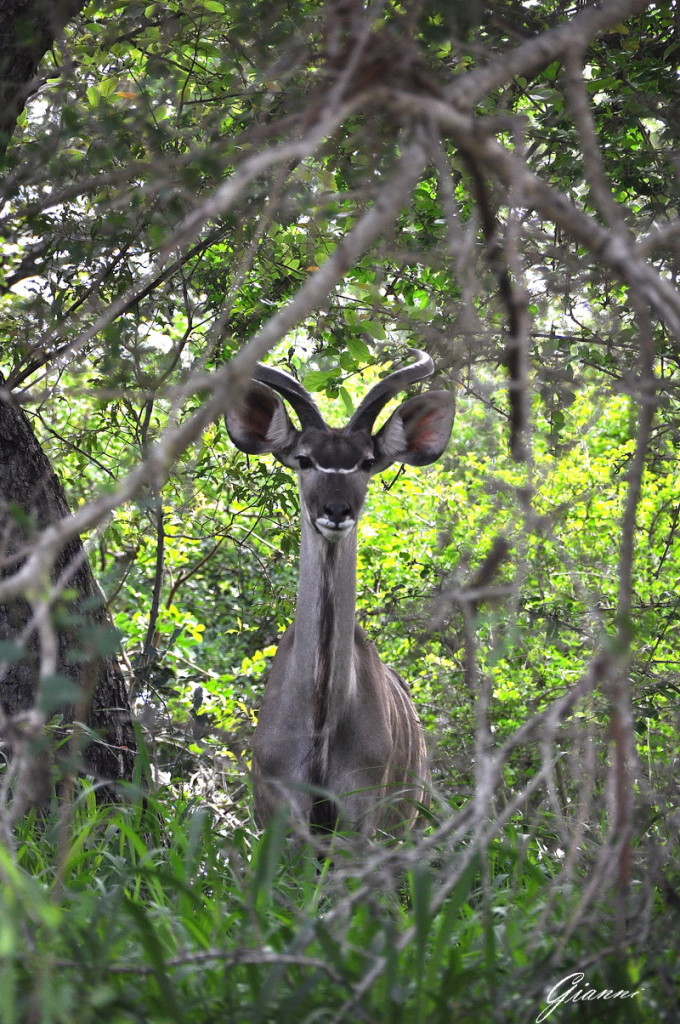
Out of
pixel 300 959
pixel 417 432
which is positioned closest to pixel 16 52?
pixel 417 432

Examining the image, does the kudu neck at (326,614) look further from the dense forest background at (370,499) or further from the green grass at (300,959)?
the green grass at (300,959)

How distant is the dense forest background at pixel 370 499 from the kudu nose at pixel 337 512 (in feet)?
2.21

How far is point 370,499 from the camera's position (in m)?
9.50

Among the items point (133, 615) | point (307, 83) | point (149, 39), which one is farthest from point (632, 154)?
point (133, 615)

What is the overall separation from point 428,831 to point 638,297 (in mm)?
2088

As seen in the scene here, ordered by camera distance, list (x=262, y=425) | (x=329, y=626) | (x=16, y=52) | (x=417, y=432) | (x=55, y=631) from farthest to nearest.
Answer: (x=417, y=432), (x=262, y=425), (x=329, y=626), (x=55, y=631), (x=16, y=52)

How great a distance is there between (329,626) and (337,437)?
88 cm

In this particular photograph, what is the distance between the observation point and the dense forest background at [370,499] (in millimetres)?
2131

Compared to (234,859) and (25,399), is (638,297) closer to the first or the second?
(25,399)

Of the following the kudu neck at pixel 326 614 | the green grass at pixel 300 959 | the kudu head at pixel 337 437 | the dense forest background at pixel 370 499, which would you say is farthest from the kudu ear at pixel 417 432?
the green grass at pixel 300 959

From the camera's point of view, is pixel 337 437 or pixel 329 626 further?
pixel 337 437

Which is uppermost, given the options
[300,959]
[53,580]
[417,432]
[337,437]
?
[417,432]

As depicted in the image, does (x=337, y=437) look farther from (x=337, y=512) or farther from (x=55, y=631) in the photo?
(x=55, y=631)

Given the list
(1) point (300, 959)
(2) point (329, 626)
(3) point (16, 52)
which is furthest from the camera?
(2) point (329, 626)
